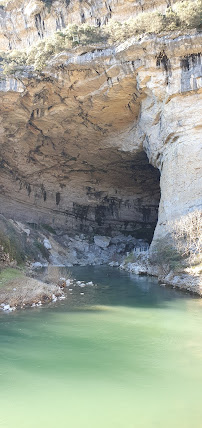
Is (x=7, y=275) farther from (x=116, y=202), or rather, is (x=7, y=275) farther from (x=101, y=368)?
(x=116, y=202)

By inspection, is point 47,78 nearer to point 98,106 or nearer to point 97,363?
point 98,106

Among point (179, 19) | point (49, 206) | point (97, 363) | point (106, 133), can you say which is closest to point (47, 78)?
point (106, 133)

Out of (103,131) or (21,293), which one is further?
(103,131)

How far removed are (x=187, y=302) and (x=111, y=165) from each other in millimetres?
23204

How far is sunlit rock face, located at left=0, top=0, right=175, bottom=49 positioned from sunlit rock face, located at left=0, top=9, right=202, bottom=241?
235 inches

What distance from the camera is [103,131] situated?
28.2 meters

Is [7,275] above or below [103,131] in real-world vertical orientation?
below

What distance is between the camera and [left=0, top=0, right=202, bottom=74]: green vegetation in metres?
20.3

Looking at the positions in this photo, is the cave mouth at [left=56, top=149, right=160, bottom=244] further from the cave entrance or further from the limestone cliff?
the limestone cliff

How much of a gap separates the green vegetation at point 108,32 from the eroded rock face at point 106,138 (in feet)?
3.57

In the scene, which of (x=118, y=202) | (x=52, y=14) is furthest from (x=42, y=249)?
(x=52, y=14)

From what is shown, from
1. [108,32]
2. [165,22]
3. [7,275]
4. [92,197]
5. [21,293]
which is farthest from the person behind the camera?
[92,197]

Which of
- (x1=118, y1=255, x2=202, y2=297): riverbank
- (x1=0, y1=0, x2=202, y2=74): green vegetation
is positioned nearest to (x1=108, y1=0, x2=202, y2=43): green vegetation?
(x1=0, y1=0, x2=202, y2=74): green vegetation

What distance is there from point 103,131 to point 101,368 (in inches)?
960
